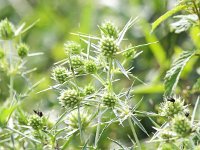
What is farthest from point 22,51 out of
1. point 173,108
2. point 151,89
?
point 151,89

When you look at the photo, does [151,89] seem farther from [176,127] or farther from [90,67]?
[176,127]

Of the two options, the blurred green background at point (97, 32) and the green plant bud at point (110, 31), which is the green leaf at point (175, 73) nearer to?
the green plant bud at point (110, 31)

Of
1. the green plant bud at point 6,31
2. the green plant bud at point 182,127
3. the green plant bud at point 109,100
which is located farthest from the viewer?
the green plant bud at point 6,31

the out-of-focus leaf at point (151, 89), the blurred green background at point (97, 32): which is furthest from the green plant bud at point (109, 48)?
the out-of-focus leaf at point (151, 89)

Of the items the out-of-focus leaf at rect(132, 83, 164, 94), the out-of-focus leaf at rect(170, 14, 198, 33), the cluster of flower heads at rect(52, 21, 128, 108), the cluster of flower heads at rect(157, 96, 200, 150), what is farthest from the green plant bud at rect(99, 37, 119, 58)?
the out-of-focus leaf at rect(132, 83, 164, 94)

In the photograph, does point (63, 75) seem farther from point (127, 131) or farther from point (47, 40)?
point (47, 40)

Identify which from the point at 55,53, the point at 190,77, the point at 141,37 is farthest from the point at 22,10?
the point at 190,77
